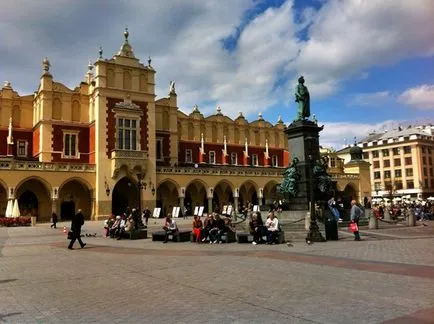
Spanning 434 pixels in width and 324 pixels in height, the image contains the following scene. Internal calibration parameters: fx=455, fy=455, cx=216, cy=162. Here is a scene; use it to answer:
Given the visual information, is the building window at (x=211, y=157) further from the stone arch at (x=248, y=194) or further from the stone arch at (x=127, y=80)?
the stone arch at (x=127, y=80)

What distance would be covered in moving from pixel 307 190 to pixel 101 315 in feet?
62.6

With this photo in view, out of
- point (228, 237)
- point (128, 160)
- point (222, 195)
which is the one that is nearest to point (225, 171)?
point (222, 195)

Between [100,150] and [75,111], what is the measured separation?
6703 mm

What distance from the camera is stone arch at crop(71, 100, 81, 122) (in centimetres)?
4894

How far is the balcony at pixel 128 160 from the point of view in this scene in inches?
1790

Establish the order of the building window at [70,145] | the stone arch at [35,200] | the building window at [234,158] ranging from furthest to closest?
the building window at [234,158] → the building window at [70,145] → the stone arch at [35,200]

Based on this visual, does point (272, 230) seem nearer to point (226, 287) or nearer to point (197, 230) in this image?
point (197, 230)

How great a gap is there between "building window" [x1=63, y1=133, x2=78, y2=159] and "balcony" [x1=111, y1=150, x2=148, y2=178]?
194 inches

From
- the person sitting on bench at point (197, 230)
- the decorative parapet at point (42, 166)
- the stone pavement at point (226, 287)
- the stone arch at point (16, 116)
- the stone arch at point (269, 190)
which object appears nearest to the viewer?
the stone pavement at point (226, 287)

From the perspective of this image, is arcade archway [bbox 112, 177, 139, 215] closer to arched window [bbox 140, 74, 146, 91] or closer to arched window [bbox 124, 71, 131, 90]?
arched window [bbox 124, 71, 131, 90]

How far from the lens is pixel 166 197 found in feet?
175

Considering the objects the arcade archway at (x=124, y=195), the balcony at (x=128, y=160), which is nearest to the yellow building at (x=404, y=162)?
the arcade archway at (x=124, y=195)

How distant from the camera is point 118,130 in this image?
4703 cm

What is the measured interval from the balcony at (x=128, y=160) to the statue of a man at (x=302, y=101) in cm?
2360
